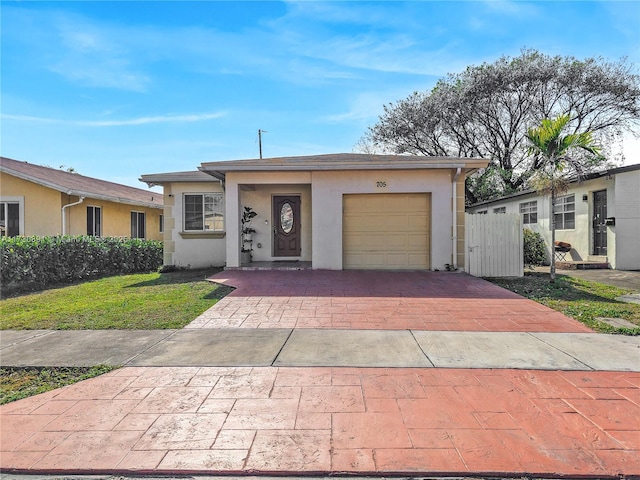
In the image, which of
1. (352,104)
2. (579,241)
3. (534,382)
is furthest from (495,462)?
(352,104)

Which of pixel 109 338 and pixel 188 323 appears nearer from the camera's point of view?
pixel 109 338

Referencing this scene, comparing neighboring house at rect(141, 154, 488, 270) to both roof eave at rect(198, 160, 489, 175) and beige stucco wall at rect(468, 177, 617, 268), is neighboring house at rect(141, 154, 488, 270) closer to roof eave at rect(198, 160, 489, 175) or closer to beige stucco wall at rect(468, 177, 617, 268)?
roof eave at rect(198, 160, 489, 175)

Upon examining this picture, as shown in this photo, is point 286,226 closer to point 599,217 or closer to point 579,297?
point 579,297

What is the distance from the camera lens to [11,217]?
47.4 feet

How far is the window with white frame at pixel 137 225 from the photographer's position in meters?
18.5

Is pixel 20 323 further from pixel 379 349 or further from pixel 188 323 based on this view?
pixel 379 349

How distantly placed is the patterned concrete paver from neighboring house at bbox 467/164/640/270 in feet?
34.9

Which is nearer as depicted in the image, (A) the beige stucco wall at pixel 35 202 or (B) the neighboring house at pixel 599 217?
(B) the neighboring house at pixel 599 217

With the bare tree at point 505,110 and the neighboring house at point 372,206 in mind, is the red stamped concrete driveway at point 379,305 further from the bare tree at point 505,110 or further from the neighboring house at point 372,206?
the bare tree at point 505,110

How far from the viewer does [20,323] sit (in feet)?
20.3

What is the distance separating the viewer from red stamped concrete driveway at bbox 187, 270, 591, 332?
592 centimetres

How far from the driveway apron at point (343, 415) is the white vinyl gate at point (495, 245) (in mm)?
5518

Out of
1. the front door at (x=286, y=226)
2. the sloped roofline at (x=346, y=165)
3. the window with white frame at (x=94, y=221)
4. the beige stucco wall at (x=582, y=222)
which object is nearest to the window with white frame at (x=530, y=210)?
the beige stucco wall at (x=582, y=222)

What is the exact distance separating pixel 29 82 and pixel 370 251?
1058 centimetres
